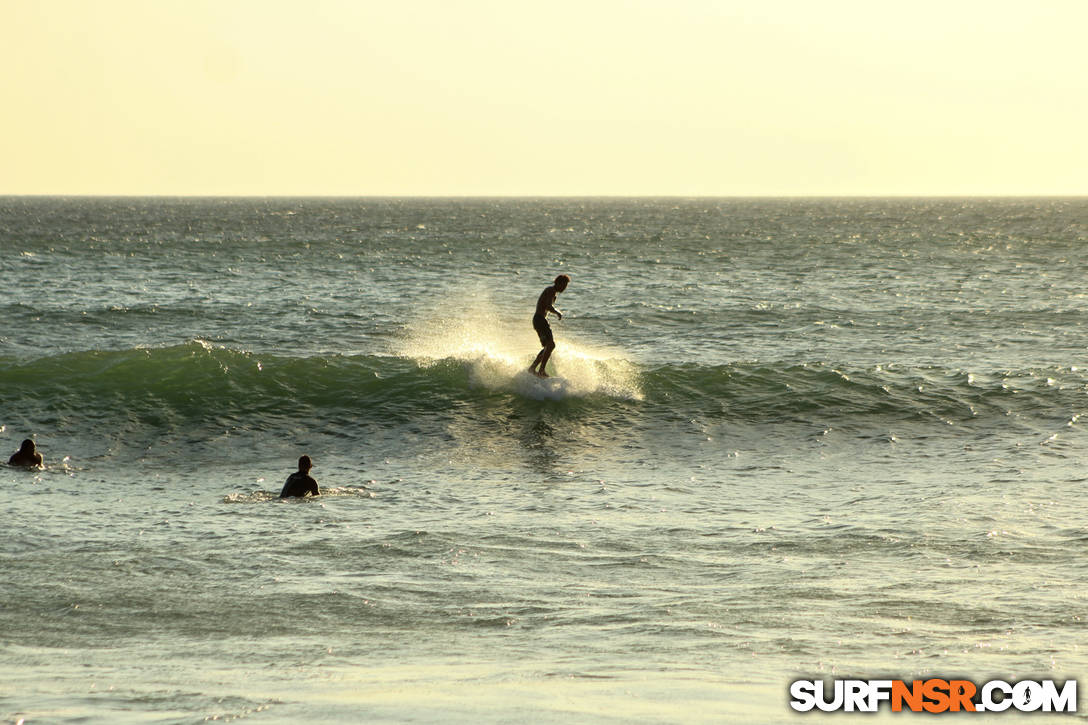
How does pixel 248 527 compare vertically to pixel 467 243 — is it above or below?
below

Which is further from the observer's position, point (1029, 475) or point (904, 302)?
point (904, 302)

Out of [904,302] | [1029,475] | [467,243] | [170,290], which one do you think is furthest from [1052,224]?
[1029,475]

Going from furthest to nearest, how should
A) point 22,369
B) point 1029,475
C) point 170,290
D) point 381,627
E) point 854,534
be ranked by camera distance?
point 170,290 → point 22,369 → point 1029,475 → point 854,534 → point 381,627

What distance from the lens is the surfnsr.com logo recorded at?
659 cm

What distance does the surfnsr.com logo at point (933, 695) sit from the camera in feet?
21.6

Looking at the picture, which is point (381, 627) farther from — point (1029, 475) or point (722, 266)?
point (722, 266)

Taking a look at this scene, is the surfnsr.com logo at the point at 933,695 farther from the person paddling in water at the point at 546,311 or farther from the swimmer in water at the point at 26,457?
the swimmer in water at the point at 26,457

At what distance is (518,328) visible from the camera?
3269 cm

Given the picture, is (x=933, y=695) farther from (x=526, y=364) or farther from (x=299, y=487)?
(x=526, y=364)

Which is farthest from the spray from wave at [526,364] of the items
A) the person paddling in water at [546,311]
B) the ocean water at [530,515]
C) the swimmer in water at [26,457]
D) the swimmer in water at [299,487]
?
the swimmer in water at [26,457]

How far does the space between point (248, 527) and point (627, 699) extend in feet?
21.1

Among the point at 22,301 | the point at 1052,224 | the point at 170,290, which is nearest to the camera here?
the point at 22,301

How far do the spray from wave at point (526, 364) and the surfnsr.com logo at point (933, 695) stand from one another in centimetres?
1363

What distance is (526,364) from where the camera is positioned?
2264 cm
